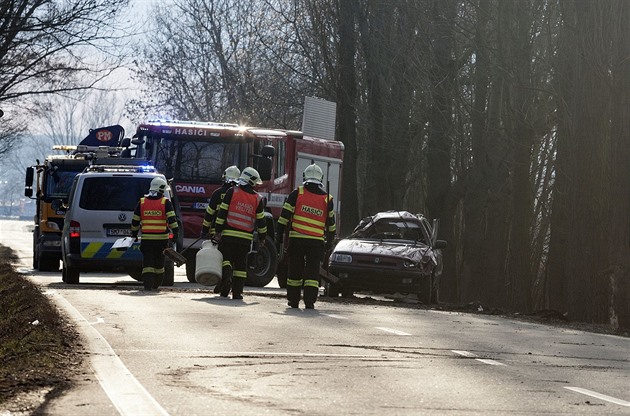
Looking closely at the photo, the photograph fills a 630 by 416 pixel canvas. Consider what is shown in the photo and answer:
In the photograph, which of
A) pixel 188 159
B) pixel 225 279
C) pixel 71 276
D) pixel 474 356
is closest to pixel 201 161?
pixel 188 159

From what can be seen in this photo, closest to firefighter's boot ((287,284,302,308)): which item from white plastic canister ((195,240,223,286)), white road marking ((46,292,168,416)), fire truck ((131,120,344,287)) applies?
white plastic canister ((195,240,223,286))

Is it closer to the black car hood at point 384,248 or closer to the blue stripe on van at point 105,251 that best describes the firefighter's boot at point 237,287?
the black car hood at point 384,248

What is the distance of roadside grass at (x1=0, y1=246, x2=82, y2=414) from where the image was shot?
8.61m

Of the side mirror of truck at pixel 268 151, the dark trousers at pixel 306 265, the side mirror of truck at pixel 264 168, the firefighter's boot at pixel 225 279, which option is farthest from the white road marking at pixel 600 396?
the side mirror of truck at pixel 264 168

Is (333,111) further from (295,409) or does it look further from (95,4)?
(295,409)

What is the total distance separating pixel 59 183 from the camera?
3119cm

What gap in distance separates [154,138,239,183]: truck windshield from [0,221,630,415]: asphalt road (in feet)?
28.1

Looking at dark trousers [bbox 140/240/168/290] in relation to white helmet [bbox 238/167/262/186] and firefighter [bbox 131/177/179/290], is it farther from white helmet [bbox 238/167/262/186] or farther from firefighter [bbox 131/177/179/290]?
white helmet [bbox 238/167/262/186]

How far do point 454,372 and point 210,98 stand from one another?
51.2m

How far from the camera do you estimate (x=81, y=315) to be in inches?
591

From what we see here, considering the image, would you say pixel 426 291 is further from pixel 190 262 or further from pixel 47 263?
pixel 47 263

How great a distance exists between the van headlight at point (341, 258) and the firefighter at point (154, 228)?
244 centimetres

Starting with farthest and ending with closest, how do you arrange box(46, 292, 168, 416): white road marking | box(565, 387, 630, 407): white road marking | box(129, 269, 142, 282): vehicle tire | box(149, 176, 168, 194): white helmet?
box(129, 269, 142, 282): vehicle tire, box(149, 176, 168, 194): white helmet, box(565, 387, 630, 407): white road marking, box(46, 292, 168, 416): white road marking

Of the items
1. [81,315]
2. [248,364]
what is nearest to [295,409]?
[248,364]
